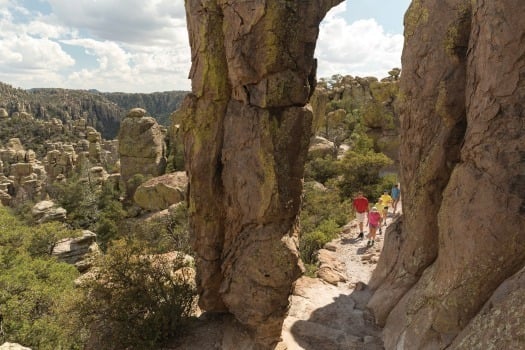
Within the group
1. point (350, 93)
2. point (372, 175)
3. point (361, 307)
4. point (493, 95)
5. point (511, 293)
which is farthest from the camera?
point (350, 93)

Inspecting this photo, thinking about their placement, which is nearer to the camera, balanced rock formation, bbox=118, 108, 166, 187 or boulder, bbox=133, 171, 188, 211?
boulder, bbox=133, 171, 188, 211

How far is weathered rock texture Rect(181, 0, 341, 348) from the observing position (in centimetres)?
818

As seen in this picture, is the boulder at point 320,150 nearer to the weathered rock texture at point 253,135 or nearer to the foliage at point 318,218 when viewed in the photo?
the foliage at point 318,218

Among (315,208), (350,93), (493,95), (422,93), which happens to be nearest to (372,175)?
(315,208)

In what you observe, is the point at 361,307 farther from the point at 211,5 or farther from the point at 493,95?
the point at 211,5

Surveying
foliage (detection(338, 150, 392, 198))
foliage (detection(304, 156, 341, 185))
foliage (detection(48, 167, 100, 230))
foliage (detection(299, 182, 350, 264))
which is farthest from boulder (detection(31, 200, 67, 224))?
foliage (detection(338, 150, 392, 198))

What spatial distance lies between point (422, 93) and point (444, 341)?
4644 millimetres

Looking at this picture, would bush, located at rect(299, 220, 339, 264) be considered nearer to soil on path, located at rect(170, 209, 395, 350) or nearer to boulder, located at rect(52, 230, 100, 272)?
soil on path, located at rect(170, 209, 395, 350)

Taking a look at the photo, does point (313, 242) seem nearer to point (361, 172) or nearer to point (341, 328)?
point (341, 328)

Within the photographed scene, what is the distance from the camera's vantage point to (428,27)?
25.7 feet

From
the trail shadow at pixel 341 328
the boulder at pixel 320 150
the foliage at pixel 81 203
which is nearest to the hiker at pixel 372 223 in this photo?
the trail shadow at pixel 341 328

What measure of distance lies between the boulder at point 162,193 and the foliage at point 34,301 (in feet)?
39.9

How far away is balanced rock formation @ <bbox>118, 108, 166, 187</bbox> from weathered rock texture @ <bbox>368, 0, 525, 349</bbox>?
33869 millimetres

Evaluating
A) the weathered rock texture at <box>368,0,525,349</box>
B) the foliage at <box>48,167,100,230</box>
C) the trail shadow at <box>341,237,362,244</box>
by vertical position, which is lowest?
the foliage at <box>48,167,100,230</box>
